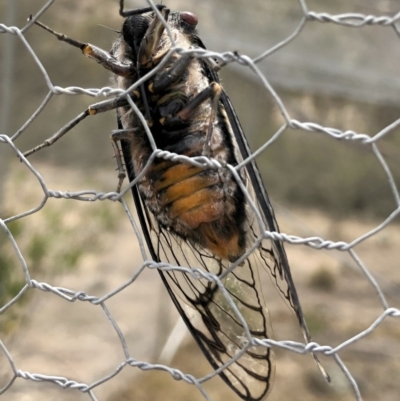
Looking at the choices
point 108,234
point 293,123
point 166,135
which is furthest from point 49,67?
point 293,123

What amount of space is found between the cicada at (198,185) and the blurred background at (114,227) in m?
0.80

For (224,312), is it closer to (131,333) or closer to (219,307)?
(219,307)

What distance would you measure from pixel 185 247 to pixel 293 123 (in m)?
0.35

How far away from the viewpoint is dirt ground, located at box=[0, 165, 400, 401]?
1.73 meters

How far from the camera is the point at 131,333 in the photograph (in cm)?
211

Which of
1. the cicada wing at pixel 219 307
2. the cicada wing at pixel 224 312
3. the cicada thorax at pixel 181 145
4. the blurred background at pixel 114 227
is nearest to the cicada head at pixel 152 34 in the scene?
the cicada thorax at pixel 181 145

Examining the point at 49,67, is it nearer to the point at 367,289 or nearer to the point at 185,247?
the point at 185,247

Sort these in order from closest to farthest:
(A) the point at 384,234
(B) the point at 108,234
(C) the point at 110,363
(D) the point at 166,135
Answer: (D) the point at 166,135, (C) the point at 110,363, (B) the point at 108,234, (A) the point at 384,234

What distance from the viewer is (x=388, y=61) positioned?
218 cm

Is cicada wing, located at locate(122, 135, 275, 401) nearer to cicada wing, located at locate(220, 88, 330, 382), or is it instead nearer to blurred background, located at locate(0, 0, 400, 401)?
cicada wing, located at locate(220, 88, 330, 382)

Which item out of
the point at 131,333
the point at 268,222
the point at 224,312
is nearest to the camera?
the point at 268,222

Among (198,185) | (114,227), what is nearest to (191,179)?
(198,185)

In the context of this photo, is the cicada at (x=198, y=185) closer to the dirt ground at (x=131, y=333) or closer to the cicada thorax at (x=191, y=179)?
the cicada thorax at (x=191, y=179)

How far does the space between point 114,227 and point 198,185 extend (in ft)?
5.60
